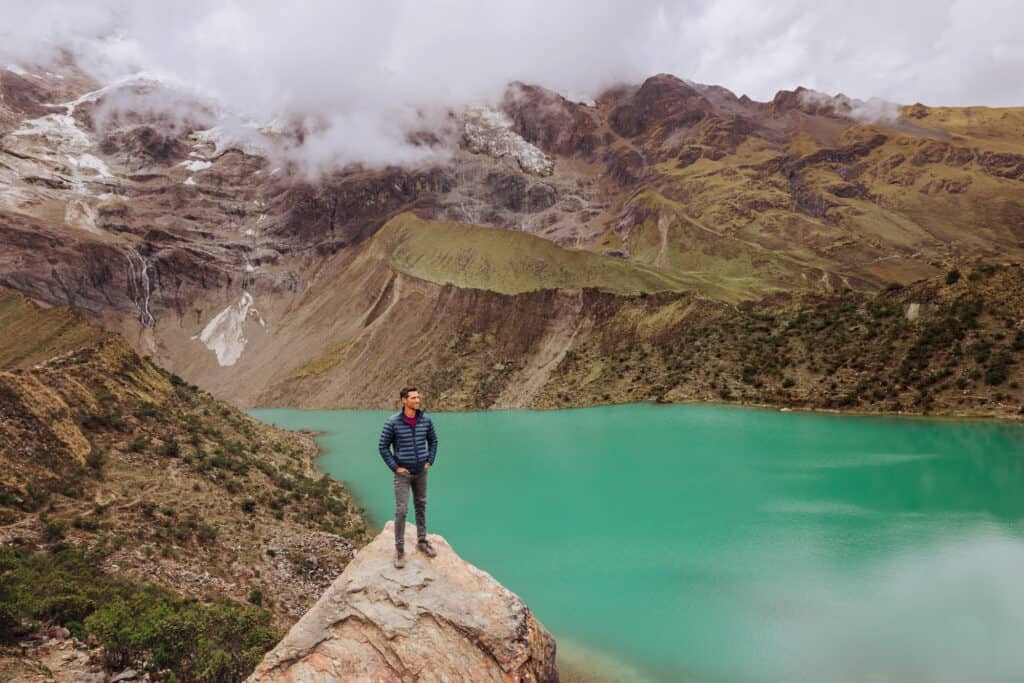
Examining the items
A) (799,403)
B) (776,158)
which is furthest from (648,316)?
(776,158)

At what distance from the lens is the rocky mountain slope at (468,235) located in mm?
63969

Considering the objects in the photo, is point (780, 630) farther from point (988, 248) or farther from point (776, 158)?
point (776, 158)

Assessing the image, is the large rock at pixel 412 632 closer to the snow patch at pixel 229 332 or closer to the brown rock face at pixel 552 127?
the snow patch at pixel 229 332

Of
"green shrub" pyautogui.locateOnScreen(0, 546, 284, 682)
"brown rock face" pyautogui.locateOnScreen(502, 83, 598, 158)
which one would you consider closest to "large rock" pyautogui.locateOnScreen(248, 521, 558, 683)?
"green shrub" pyautogui.locateOnScreen(0, 546, 284, 682)

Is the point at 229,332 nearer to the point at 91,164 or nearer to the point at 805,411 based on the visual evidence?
the point at 91,164

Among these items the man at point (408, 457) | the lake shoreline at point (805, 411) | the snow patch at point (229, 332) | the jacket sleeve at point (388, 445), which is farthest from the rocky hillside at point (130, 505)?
the snow patch at point (229, 332)

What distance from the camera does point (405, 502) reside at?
7371 mm

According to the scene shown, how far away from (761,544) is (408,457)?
490 inches

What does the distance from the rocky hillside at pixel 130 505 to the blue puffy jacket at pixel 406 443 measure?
16.4 ft

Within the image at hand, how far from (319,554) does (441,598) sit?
10.2 meters

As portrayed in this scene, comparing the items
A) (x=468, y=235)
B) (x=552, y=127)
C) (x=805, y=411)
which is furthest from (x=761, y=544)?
(x=552, y=127)

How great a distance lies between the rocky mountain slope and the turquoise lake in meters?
15.1

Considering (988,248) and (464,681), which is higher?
(988,248)

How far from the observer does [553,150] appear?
625 feet
